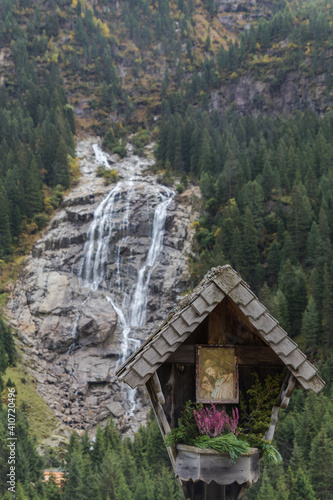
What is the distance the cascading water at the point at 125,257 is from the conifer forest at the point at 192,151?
5.95 meters

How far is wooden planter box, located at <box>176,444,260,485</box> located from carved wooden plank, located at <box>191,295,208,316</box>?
1886mm

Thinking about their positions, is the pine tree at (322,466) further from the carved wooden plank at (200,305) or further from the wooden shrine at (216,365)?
the carved wooden plank at (200,305)

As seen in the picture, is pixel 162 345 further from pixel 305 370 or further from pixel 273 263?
pixel 273 263

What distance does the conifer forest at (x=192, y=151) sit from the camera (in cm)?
5062

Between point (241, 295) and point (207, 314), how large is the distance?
1.83ft

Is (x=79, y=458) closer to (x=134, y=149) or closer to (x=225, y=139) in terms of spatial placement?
(x=225, y=139)

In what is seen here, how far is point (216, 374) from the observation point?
30.8ft

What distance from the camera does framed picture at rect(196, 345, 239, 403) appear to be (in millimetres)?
9375

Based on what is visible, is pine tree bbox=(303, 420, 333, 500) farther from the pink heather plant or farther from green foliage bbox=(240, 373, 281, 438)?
the pink heather plant

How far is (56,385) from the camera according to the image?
234 feet

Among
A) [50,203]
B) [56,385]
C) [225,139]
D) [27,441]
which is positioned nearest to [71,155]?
[50,203]

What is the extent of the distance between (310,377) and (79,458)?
44925mm

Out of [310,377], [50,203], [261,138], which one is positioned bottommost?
[310,377]

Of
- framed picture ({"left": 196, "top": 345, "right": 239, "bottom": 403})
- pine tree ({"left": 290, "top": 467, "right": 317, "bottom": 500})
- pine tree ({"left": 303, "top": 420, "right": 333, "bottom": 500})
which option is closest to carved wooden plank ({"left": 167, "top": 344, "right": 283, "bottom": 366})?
framed picture ({"left": 196, "top": 345, "right": 239, "bottom": 403})
